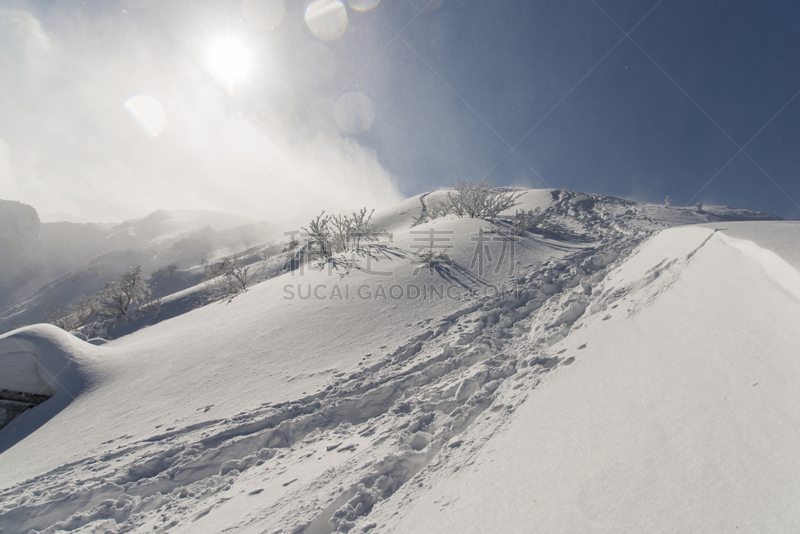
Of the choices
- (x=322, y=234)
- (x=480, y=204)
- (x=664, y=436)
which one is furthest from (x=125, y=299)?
(x=664, y=436)

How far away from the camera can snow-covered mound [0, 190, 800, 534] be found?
1.09m

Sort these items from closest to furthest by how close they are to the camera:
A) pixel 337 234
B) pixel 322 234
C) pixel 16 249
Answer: pixel 322 234 → pixel 337 234 → pixel 16 249

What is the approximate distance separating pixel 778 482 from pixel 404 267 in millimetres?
3924

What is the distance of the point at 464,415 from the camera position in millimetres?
1857

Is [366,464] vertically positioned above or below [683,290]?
below

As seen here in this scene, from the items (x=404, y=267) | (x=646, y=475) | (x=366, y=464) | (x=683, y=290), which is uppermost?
(x=404, y=267)

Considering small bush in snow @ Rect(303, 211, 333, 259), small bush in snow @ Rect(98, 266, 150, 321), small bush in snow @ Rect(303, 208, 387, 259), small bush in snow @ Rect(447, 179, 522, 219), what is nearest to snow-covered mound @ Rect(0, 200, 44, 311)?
small bush in snow @ Rect(98, 266, 150, 321)

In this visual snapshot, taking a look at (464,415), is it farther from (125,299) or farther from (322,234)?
(125,299)

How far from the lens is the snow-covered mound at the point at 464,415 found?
1095 millimetres

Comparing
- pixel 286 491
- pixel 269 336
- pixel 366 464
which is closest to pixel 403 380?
pixel 366 464

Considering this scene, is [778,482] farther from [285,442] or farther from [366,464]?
[285,442]

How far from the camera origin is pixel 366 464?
1.66m

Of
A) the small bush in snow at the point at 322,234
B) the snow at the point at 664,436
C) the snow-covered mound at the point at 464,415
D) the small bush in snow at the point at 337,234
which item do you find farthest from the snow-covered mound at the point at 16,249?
the snow at the point at 664,436

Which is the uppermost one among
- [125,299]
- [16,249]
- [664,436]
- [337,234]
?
[16,249]
